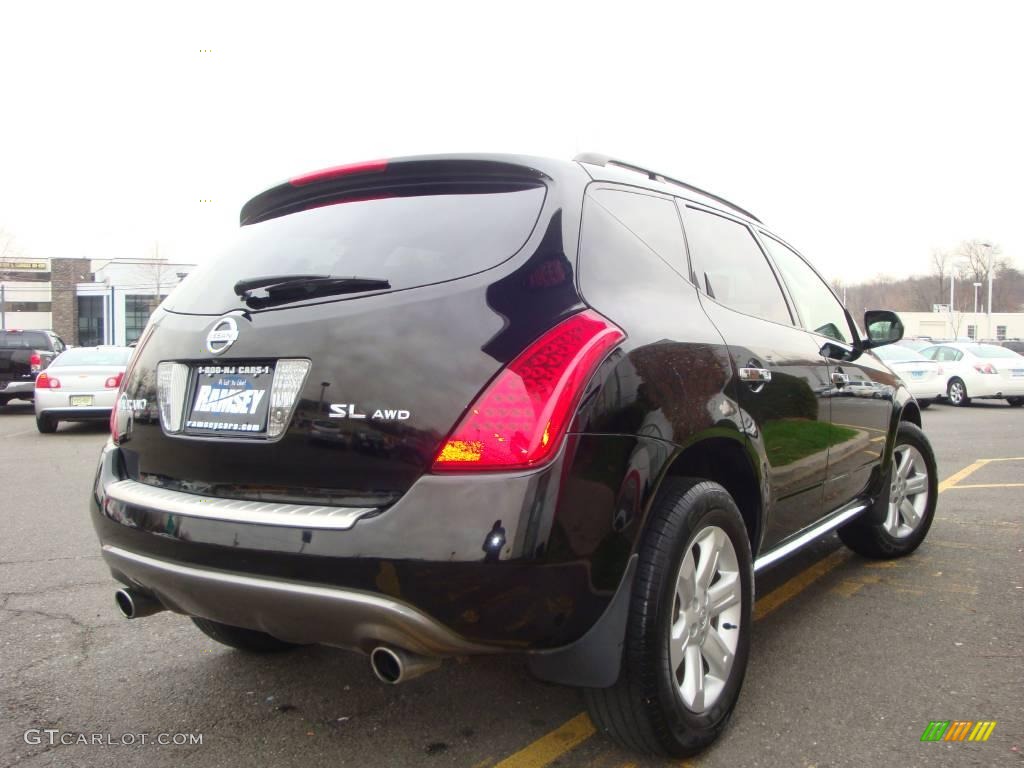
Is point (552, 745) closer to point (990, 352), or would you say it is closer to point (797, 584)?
point (797, 584)

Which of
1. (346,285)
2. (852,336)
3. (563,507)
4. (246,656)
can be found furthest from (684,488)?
(852,336)

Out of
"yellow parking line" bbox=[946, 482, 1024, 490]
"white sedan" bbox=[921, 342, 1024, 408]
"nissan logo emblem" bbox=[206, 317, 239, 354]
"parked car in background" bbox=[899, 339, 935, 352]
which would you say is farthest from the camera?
"parked car in background" bbox=[899, 339, 935, 352]

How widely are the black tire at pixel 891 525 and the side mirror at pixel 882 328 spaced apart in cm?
53

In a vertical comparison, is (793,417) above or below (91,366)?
above

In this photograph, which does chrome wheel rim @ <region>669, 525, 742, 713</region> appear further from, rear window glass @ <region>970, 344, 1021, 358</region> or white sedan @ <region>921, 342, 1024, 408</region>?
rear window glass @ <region>970, 344, 1021, 358</region>

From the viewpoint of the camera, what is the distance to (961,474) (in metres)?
7.78

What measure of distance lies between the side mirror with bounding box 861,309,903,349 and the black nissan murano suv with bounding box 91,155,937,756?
1744 mm

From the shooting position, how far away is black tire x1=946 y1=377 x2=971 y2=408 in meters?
17.7

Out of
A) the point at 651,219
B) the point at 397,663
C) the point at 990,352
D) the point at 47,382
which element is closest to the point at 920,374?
the point at 990,352

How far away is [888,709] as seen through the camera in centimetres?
276

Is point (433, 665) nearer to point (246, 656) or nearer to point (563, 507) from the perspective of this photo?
point (563, 507)

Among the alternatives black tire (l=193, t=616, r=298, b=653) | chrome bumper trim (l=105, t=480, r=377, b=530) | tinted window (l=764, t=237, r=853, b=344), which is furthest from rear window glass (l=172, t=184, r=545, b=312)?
tinted window (l=764, t=237, r=853, b=344)

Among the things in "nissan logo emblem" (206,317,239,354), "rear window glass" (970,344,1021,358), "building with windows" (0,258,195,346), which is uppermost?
"nissan logo emblem" (206,317,239,354)

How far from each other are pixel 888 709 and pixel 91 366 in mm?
12416
